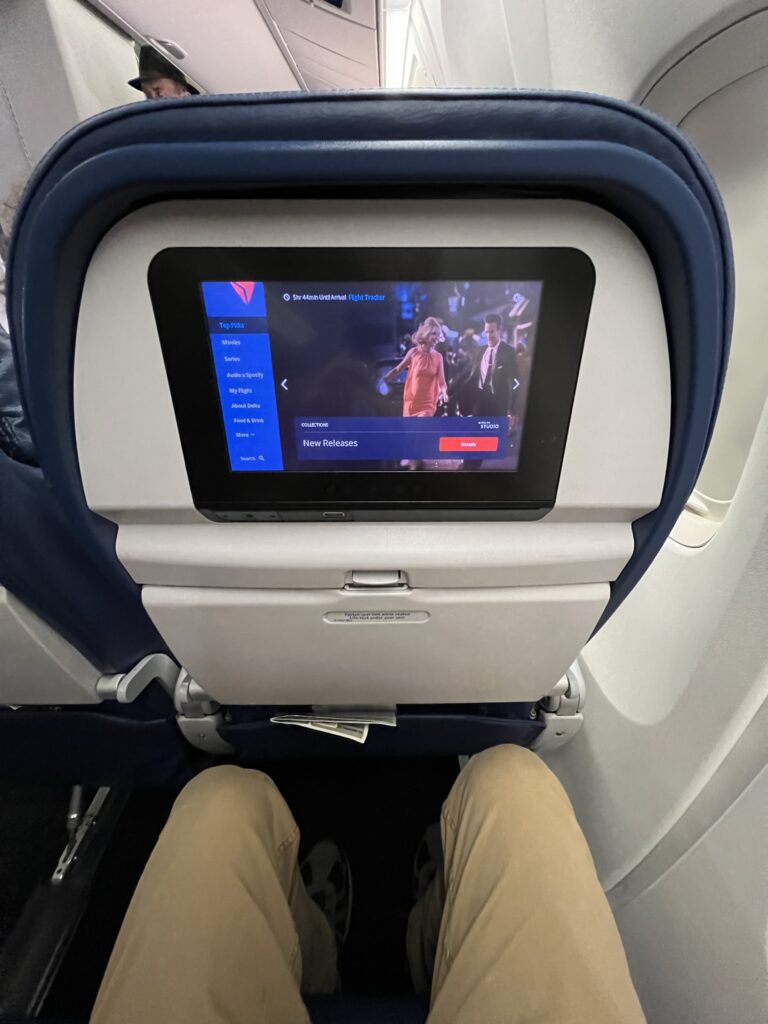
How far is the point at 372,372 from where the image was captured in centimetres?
56

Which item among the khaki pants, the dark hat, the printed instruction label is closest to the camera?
the khaki pants

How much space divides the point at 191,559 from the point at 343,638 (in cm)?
28

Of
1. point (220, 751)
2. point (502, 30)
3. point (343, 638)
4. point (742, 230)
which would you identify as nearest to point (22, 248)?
point (343, 638)

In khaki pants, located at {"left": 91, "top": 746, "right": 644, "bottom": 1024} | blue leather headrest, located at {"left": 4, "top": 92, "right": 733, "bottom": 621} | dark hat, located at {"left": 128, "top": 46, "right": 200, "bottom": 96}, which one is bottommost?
khaki pants, located at {"left": 91, "top": 746, "right": 644, "bottom": 1024}

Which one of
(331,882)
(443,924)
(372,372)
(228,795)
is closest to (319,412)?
(372,372)

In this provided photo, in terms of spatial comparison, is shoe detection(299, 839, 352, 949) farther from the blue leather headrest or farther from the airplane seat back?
the blue leather headrest

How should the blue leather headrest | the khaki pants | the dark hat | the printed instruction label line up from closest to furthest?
the blue leather headrest < the khaki pants < the printed instruction label < the dark hat

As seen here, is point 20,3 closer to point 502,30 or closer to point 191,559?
point 502,30

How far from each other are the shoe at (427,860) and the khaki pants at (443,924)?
434 mm

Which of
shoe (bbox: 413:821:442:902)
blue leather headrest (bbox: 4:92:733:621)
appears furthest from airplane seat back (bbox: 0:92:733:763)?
shoe (bbox: 413:821:442:902)

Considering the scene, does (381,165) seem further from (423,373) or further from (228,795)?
(228,795)

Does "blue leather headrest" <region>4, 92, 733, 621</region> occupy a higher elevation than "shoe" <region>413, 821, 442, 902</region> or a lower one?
higher

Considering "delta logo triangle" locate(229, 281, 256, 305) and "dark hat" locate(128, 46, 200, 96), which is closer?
"delta logo triangle" locate(229, 281, 256, 305)

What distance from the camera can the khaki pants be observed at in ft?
2.14
